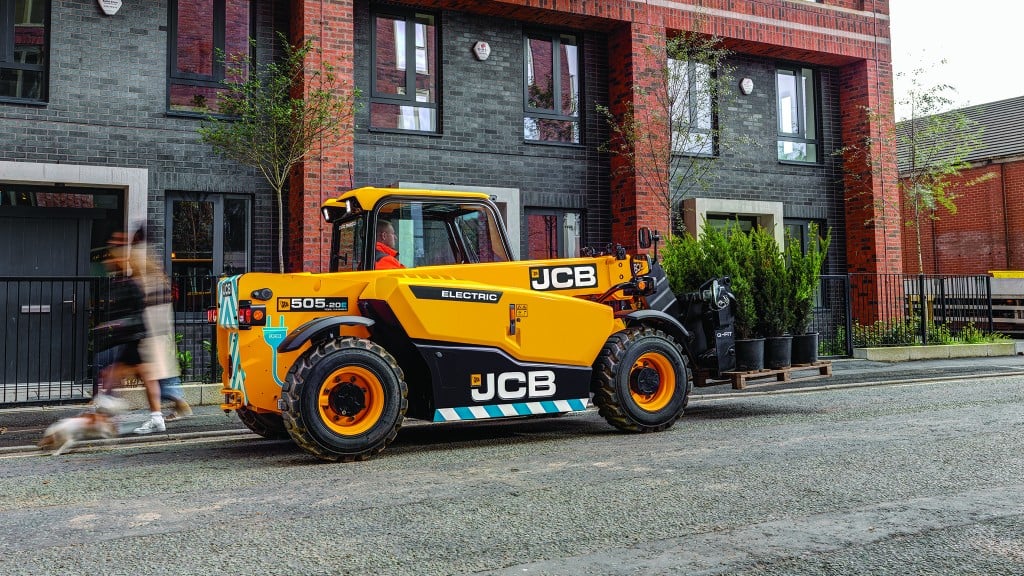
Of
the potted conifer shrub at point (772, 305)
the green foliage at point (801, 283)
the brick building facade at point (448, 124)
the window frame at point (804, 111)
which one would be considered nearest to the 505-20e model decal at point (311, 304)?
the potted conifer shrub at point (772, 305)

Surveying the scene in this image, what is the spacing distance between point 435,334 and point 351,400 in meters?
0.83

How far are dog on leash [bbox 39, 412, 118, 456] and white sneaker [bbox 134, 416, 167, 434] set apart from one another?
1.61ft

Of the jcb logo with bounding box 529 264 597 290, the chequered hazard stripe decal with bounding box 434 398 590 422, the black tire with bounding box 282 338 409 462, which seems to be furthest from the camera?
the jcb logo with bounding box 529 264 597 290

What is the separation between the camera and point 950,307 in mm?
17469

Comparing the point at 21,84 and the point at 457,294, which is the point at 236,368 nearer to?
the point at 457,294

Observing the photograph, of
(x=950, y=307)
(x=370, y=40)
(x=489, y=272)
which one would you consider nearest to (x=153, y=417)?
(x=489, y=272)

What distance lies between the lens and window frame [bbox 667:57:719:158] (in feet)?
51.6

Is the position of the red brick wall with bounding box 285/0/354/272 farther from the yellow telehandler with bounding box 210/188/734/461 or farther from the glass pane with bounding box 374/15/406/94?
the yellow telehandler with bounding box 210/188/734/461

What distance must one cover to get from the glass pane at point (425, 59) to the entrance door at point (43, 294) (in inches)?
227

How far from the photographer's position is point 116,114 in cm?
1249

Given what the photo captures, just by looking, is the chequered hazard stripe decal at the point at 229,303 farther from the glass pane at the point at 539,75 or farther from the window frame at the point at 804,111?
the window frame at the point at 804,111

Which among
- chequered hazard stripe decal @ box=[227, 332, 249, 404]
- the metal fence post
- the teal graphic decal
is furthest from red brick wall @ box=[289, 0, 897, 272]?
the teal graphic decal

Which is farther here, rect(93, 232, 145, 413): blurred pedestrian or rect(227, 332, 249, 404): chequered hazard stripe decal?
rect(93, 232, 145, 413): blurred pedestrian

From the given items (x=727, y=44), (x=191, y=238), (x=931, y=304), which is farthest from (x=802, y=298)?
(x=931, y=304)
